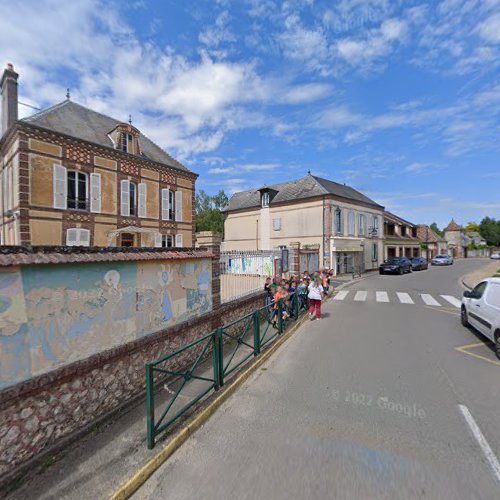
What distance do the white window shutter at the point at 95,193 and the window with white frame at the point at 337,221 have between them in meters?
17.0

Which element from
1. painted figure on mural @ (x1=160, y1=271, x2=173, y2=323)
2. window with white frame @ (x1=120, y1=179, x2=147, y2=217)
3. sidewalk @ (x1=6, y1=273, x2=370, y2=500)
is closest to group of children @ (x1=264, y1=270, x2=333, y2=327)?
painted figure on mural @ (x1=160, y1=271, x2=173, y2=323)

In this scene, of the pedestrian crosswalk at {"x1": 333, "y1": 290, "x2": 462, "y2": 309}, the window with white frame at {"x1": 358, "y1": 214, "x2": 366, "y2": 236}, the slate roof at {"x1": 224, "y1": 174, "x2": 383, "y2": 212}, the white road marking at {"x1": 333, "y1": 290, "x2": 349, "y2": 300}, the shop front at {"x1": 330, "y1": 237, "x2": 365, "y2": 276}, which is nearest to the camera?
the pedestrian crosswalk at {"x1": 333, "y1": 290, "x2": 462, "y2": 309}

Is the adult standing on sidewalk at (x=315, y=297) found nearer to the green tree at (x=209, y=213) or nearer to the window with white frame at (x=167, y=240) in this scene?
the window with white frame at (x=167, y=240)

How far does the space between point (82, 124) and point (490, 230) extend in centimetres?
8723

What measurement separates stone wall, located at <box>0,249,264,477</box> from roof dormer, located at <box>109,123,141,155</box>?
15281mm

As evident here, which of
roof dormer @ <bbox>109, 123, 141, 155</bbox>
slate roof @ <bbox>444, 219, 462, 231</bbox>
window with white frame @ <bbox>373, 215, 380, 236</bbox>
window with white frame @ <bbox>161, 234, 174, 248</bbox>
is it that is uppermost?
roof dormer @ <bbox>109, 123, 141, 155</bbox>

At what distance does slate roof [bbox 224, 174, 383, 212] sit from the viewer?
23.8 m

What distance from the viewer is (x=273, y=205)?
25953 millimetres

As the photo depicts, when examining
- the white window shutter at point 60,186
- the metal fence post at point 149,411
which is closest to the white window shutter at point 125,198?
the white window shutter at point 60,186

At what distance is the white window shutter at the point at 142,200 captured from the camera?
57.0 feet

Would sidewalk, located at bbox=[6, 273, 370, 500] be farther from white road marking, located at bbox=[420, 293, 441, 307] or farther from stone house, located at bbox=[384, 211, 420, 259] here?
stone house, located at bbox=[384, 211, 420, 259]

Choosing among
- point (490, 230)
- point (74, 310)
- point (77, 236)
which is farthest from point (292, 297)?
point (490, 230)

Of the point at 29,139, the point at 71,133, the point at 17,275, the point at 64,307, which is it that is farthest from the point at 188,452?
the point at 71,133

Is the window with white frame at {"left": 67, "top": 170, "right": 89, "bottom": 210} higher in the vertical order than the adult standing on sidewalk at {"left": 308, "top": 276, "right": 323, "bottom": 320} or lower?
higher
